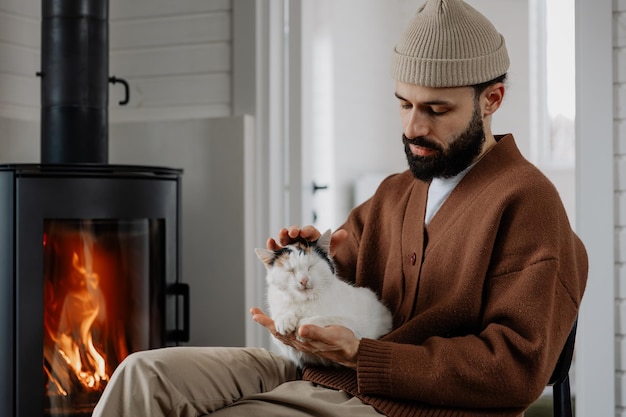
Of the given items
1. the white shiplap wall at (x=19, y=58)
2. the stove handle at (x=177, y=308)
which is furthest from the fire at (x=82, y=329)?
the white shiplap wall at (x=19, y=58)

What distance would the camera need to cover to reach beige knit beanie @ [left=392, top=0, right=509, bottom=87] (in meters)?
1.52

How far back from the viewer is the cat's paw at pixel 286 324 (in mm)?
1421

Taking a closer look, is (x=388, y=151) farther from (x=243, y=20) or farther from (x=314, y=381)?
(x=314, y=381)

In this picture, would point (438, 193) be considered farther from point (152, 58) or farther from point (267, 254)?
point (152, 58)

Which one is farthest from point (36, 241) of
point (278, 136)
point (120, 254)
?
point (278, 136)

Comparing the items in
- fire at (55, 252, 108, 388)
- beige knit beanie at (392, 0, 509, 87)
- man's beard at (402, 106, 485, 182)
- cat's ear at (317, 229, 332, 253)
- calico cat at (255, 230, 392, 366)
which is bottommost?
fire at (55, 252, 108, 388)

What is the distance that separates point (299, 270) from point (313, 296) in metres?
0.05

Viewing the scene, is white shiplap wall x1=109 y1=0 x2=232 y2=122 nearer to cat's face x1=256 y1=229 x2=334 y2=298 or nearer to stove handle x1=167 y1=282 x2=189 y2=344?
stove handle x1=167 y1=282 x2=189 y2=344

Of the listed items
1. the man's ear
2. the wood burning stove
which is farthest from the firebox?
the man's ear

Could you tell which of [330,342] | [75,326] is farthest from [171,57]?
[330,342]

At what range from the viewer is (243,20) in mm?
2688

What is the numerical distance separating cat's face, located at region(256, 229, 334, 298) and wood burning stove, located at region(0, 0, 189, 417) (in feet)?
2.95

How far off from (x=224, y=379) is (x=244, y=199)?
1223mm

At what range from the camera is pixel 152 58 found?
9.35 feet
